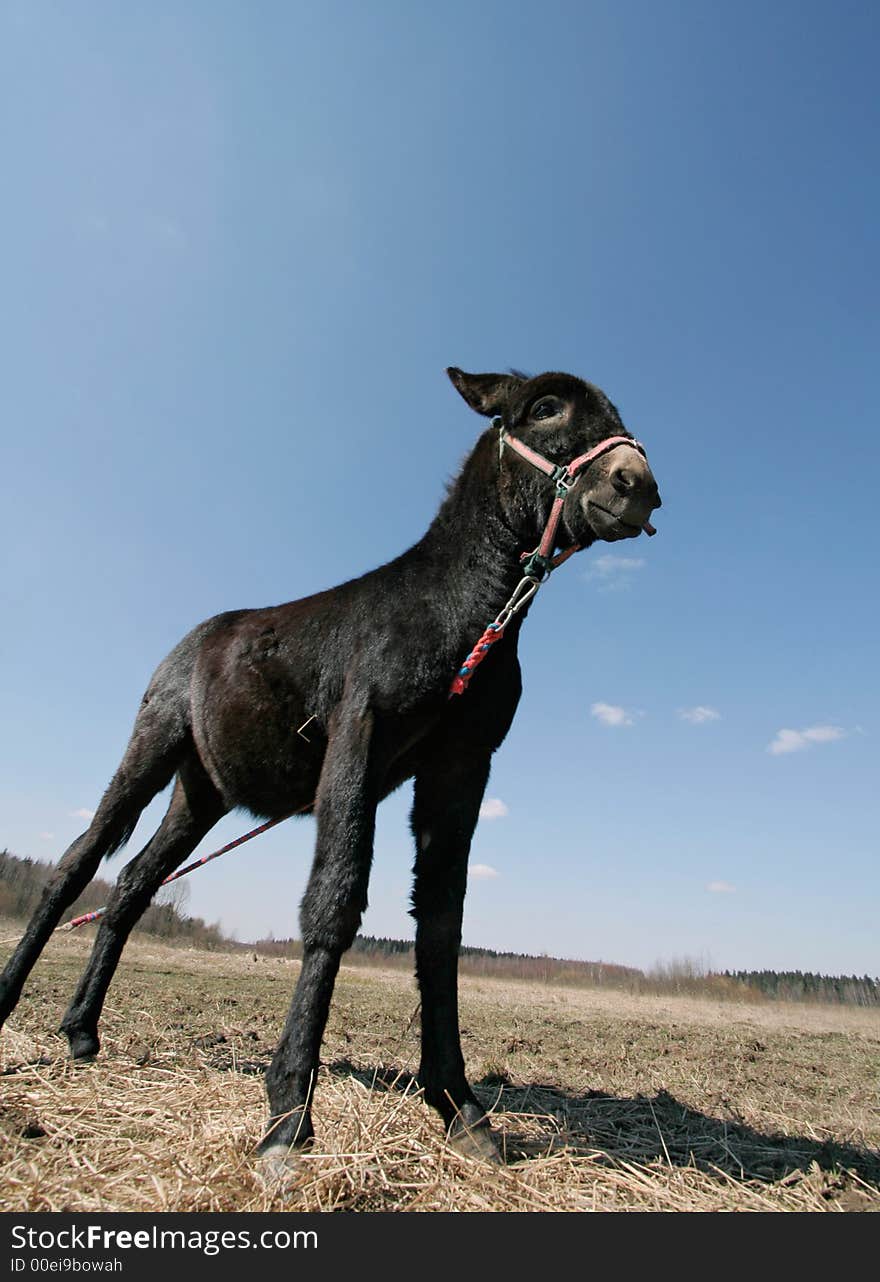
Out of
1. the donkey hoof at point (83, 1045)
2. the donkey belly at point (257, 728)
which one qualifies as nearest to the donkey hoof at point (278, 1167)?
the donkey belly at point (257, 728)

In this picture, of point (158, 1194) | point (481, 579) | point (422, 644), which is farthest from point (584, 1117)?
point (481, 579)

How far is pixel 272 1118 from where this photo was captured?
9.43 ft

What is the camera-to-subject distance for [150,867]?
18.5 feet

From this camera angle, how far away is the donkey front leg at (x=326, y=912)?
2918mm

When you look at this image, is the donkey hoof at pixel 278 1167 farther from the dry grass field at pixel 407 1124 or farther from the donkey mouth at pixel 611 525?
the donkey mouth at pixel 611 525

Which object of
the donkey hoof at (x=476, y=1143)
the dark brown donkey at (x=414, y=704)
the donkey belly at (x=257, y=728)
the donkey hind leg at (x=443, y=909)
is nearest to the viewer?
the donkey hoof at (x=476, y=1143)

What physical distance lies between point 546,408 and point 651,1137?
443cm

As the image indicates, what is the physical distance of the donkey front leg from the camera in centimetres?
292

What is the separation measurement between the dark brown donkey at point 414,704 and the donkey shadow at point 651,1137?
524mm

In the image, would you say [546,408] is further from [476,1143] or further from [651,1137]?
[651,1137]
